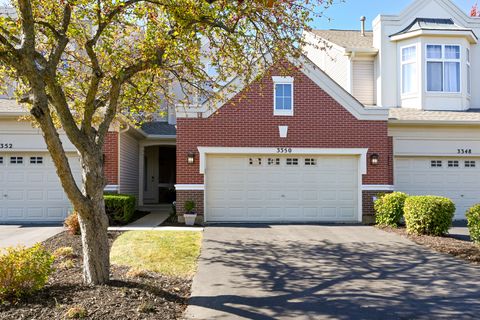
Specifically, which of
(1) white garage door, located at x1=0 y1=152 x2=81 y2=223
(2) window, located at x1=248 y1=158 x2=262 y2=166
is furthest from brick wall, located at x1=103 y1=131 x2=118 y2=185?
(2) window, located at x1=248 y1=158 x2=262 y2=166

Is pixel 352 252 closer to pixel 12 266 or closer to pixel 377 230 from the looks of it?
pixel 377 230

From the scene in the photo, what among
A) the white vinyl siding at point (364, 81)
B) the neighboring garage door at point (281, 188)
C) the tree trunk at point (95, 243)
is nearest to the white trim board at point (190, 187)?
the neighboring garage door at point (281, 188)

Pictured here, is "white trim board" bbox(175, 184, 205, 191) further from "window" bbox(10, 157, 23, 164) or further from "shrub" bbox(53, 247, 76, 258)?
"window" bbox(10, 157, 23, 164)

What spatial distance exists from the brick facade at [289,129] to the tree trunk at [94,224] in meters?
7.31

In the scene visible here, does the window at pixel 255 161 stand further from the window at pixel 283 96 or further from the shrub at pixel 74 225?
the shrub at pixel 74 225

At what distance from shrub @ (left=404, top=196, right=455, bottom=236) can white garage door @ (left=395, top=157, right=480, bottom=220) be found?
375 centimetres

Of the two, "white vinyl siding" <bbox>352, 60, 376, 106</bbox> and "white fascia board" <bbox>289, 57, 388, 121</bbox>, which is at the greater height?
"white vinyl siding" <bbox>352, 60, 376, 106</bbox>

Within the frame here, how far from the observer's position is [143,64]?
24.0ft

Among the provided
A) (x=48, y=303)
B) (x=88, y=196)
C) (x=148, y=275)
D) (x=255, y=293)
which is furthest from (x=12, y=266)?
(x=255, y=293)

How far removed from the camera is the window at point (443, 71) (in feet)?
57.0

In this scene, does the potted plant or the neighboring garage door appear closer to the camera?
the potted plant

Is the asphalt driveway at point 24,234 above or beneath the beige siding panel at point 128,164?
beneath

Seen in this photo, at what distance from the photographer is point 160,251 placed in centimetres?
968

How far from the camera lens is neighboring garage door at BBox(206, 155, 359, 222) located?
14.5 meters
